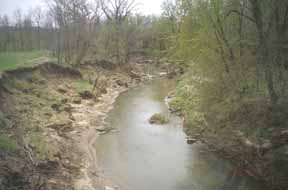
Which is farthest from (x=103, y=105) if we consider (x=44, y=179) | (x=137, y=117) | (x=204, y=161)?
(x=44, y=179)

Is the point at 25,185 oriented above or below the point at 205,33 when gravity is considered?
below

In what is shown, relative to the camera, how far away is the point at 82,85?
22.7 m

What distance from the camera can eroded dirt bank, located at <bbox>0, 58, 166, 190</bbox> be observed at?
26.9 ft

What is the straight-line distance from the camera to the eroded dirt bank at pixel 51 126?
820 centimetres

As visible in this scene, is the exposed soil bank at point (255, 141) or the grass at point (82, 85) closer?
the exposed soil bank at point (255, 141)

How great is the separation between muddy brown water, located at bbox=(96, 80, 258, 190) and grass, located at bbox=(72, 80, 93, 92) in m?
5.87

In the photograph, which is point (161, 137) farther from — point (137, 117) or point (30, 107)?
point (30, 107)

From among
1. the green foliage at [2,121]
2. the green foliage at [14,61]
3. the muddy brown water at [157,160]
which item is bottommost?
the muddy brown water at [157,160]

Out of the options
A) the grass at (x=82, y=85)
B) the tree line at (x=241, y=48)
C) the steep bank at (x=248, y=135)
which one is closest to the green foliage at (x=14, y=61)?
the grass at (x=82, y=85)

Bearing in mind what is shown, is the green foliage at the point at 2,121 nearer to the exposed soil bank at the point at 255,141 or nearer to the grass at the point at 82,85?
the exposed soil bank at the point at 255,141

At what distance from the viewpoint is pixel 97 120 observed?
1602 cm

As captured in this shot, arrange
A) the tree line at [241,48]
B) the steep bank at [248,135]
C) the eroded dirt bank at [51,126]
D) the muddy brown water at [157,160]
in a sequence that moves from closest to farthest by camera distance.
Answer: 1. the eroded dirt bank at [51,126]
2. the steep bank at [248,135]
3. the muddy brown water at [157,160]
4. the tree line at [241,48]

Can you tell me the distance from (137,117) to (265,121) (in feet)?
28.5

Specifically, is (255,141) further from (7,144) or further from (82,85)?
(82,85)
